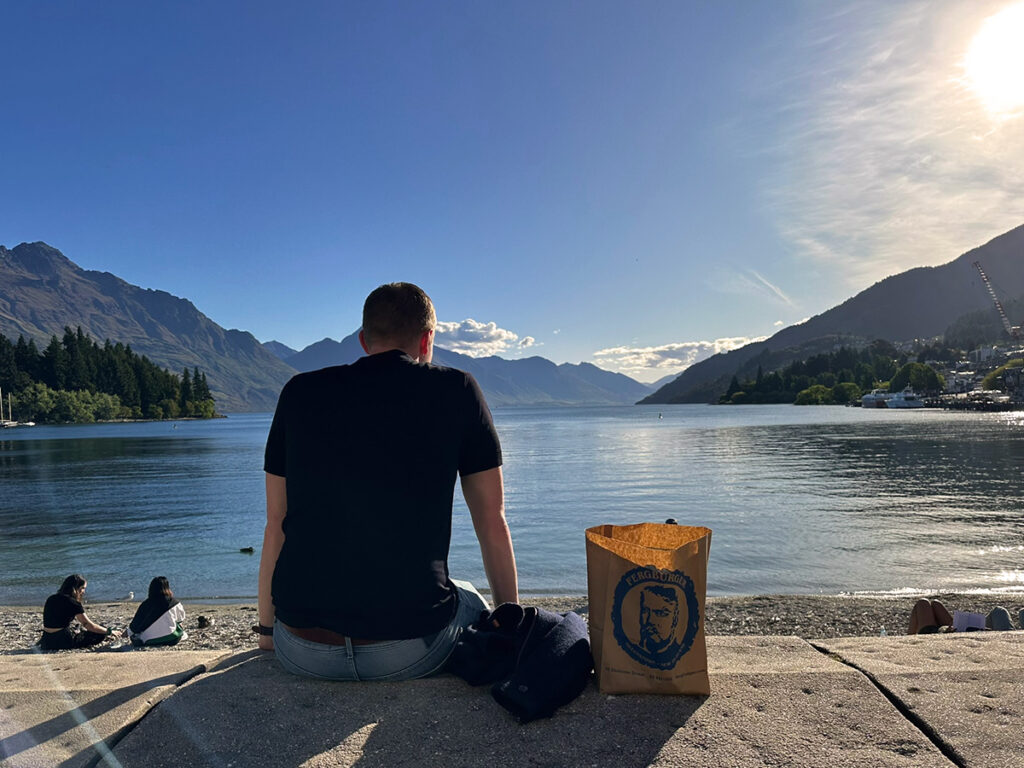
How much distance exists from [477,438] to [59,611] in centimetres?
1064

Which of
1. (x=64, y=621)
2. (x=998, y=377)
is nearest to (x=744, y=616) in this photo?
(x=64, y=621)

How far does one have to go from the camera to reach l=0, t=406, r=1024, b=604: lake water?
17.0 metres

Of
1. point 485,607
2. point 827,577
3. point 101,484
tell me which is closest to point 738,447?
point 827,577

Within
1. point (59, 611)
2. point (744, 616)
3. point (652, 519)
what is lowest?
point (652, 519)

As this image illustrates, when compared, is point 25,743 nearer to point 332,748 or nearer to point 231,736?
point 231,736

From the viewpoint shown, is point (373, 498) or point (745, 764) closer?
point (745, 764)

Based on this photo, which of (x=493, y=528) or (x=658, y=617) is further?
(x=493, y=528)

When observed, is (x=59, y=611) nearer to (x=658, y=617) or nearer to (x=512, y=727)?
(x=512, y=727)

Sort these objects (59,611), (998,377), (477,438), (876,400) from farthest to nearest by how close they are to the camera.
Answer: (998,377) < (876,400) < (59,611) < (477,438)

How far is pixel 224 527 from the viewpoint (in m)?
26.2

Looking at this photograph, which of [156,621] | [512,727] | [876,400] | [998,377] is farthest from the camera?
[998,377]

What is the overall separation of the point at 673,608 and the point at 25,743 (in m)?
3.13

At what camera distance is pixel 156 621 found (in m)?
10.5

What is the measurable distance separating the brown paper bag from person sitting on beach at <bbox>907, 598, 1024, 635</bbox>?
19.6ft
